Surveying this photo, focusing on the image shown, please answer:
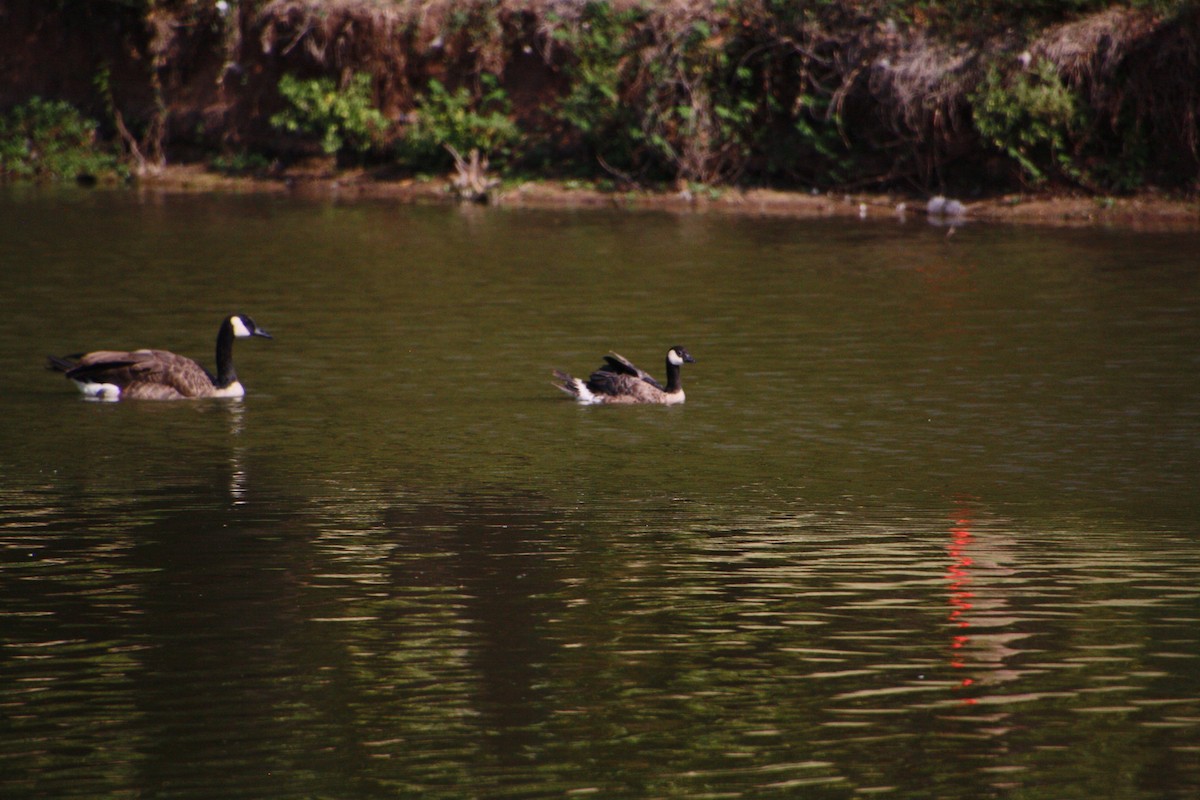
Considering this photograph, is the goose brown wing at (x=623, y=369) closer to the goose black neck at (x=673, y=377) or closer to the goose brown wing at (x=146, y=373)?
the goose black neck at (x=673, y=377)

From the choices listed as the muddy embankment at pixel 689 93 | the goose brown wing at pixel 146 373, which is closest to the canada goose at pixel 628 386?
the goose brown wing at pixel 146 373

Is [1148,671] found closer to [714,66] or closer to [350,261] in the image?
[350,261]

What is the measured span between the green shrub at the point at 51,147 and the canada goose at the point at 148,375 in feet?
83.8

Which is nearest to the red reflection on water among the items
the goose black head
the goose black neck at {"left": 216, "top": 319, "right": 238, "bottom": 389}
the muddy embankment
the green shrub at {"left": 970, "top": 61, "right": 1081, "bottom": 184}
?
the goose black head

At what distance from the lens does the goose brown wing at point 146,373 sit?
615 inches

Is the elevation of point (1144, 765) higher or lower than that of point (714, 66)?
lower

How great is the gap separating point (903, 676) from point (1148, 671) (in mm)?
1137

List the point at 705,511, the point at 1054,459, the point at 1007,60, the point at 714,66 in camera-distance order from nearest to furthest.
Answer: the point at 705,511, the point at 1054,459, the point at 1007,60, the point at 714,66

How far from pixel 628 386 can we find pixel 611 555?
18.6ft

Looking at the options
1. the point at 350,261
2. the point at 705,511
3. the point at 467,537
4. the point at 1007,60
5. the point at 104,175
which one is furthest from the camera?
the point at 104,175

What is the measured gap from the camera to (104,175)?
1586 inches

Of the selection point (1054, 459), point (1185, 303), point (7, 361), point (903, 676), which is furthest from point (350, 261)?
point (903, 676)

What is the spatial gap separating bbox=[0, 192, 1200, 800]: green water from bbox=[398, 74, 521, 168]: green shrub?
50.3ft

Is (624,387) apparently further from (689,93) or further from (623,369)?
(689,93)
